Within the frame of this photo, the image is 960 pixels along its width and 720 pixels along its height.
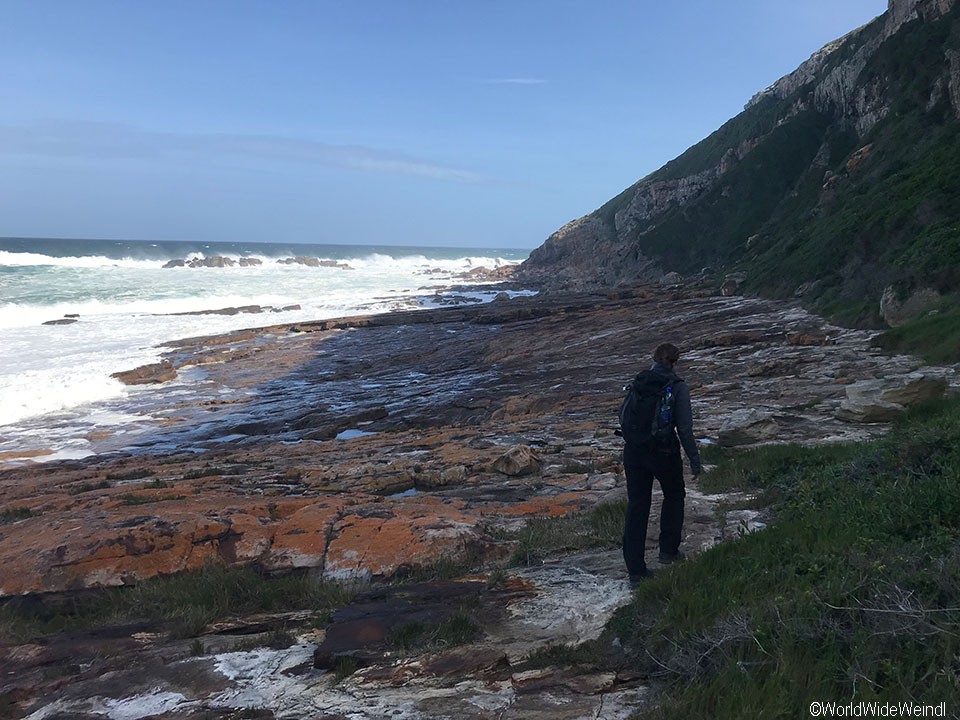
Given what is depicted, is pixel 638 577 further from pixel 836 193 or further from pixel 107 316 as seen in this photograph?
pixel 107 316

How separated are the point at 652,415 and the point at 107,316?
4718cm

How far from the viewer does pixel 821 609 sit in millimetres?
3441

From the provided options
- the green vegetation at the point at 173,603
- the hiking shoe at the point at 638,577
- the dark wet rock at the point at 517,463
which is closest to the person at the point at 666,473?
the hiking shoe at the point at 638,577

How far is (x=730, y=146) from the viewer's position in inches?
2813

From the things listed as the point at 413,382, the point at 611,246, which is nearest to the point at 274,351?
the point at 413,382

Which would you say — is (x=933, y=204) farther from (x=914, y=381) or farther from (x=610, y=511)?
(x=610, y=511)

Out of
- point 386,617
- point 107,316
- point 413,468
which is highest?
point 386,617

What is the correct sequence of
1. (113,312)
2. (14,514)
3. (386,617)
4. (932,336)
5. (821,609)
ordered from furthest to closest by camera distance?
(113,312) < (932,336) < (14,514) < (386,617) < (821,609)

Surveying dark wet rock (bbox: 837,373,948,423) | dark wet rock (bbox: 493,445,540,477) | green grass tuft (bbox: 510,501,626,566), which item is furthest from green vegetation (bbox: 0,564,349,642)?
dark wet rock (bbox: 837,373,948,423)

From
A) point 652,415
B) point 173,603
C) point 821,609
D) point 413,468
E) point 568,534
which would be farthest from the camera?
point 413,468

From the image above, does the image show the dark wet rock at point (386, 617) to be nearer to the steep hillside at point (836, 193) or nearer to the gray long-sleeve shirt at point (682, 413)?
the gray long-sleeve shirt at point (682, 413)

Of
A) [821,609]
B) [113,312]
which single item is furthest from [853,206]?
[113,312]

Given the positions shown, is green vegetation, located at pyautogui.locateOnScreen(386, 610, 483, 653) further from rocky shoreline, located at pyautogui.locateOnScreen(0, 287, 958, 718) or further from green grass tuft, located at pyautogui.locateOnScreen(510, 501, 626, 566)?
green grass tuft, located at pyautogui.locateOnScreen(510, 501, 626, 566)

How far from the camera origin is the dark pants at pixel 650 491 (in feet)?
17.1
